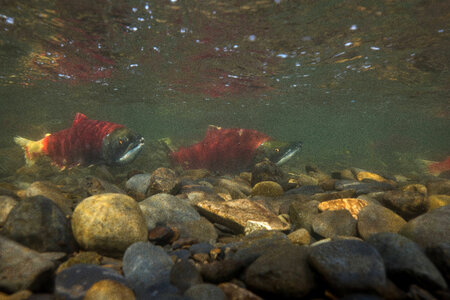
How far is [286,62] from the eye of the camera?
1284 centimetres

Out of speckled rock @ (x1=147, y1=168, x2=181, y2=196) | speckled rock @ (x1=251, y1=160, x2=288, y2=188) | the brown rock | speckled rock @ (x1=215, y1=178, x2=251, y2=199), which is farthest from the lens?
speckled rock @ (x1=251, y1=160, x2=288, y2=188)

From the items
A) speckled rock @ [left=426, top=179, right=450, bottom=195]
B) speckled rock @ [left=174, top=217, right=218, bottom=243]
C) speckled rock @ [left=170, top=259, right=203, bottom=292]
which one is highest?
speckled rock @ [left=170, top=259, right=203, bottom=292]

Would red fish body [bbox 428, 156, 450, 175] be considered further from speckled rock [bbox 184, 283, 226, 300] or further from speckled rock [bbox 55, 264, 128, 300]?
speckled rock [bbox 55, 264, 128, 300]

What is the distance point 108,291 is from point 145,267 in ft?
1.22

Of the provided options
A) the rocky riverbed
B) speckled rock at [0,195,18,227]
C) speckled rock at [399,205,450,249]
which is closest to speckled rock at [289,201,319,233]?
the rocky riverbed

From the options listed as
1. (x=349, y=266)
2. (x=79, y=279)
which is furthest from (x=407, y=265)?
(x=79, y=279)

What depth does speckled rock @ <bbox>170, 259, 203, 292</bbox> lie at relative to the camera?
6.05ft

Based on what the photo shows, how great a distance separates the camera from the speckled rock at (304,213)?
3.24 m

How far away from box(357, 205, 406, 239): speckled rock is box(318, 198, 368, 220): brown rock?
0.25 m

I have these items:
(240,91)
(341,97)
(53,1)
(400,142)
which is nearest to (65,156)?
(53,1)

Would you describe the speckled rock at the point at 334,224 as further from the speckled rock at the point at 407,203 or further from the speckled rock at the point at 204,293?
the speckled rock at the point at 204,293

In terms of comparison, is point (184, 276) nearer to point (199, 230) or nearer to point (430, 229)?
point (199, 230)

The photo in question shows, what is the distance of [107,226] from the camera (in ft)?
8.00

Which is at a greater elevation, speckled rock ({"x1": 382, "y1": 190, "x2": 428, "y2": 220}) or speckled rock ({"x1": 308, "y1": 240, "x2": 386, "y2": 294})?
speckled rock ({"x1": 308, "y1": 240, "x2": 386, "y2": 294})
